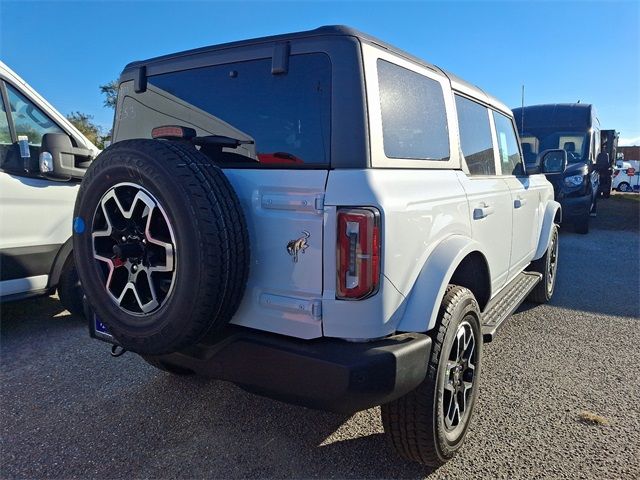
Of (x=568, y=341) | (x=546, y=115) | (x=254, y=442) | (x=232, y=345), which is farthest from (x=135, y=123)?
(x=546, y=115)

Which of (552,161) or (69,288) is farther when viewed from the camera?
(552,161)

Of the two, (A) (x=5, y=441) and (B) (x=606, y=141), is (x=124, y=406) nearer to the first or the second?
(A) (x=5, y=441)

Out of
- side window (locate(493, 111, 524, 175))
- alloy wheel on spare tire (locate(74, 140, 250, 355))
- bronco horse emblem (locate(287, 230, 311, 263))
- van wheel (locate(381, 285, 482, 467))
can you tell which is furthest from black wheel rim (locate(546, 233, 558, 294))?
alloy wheel on spare tire (locate(74, 140, 250, 355))

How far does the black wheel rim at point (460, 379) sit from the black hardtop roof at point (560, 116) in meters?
8.87

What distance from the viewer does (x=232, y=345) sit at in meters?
2.01

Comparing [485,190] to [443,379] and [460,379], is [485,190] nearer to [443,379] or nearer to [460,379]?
[460,379]

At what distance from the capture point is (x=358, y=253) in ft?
5.95

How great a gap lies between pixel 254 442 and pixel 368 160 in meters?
1.63

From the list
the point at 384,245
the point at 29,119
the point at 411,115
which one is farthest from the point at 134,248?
the point at 29,119

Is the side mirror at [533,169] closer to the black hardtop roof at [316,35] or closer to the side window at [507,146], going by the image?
the side window at [507,146]

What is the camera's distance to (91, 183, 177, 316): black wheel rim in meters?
1.91

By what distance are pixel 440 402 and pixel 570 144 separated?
965 centimetres

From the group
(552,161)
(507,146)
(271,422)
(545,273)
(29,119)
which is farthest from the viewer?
(545,273)

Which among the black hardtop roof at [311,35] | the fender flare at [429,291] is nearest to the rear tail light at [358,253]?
the fender flare at [429,291]
